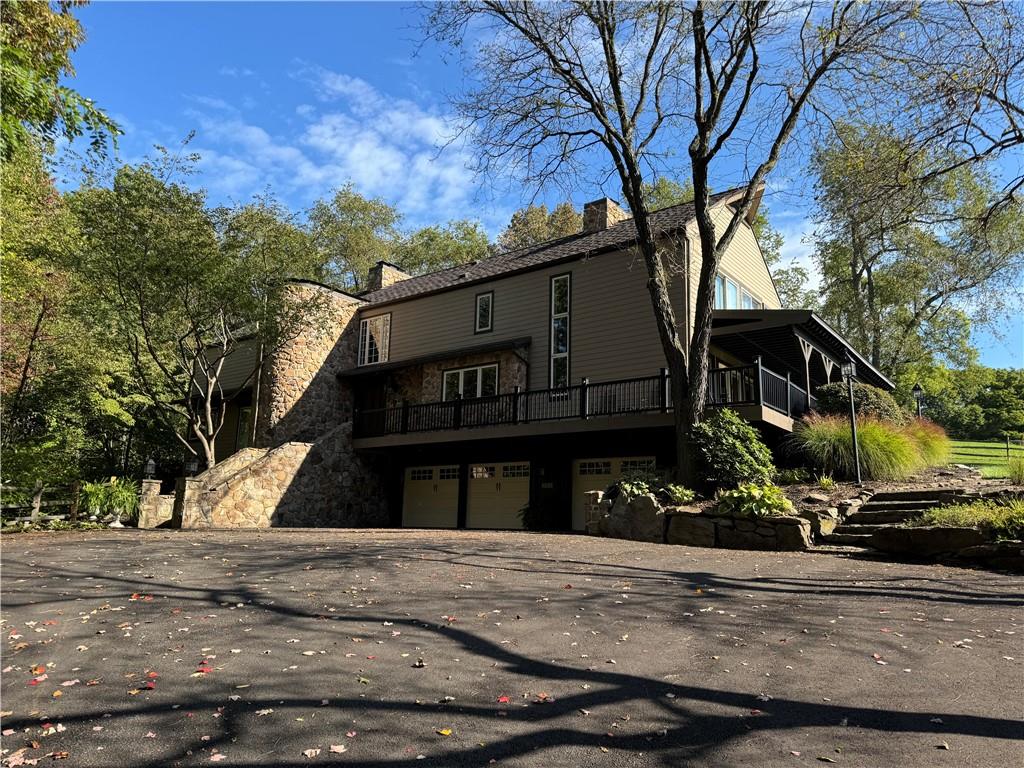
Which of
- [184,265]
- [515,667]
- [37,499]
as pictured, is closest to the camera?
[515,667]

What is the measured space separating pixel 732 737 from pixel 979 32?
1142cm

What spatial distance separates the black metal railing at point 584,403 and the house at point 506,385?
0.05 m

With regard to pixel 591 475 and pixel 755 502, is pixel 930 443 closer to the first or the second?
pixel 755 502

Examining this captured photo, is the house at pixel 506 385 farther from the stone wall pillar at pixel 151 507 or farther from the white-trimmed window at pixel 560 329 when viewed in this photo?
the stone wall pillar at pixel 151 507

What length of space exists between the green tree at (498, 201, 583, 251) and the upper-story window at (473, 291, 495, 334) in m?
16.3

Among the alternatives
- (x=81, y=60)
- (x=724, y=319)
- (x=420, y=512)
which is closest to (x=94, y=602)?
(x=81, y=60)

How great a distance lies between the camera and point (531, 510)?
1777cm

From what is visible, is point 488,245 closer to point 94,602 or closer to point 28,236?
point 28,236

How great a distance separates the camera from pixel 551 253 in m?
20.1

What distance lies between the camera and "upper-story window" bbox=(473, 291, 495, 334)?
66.3ft

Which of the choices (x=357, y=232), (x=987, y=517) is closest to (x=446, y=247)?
(x=357, y=232)

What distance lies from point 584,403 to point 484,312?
5.84m

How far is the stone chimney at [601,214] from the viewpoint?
21297mm

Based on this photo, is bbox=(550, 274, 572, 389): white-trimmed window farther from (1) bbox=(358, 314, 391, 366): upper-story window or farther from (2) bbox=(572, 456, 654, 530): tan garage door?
(1) bbox=(358, 314, 391, 366): upper-story window
